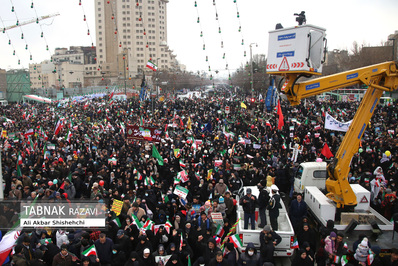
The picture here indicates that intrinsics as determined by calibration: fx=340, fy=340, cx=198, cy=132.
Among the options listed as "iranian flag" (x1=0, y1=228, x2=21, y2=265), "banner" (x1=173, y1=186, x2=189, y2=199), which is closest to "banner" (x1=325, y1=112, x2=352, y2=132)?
"banner" (x1=173, y1=186, x2=189, y2=199)

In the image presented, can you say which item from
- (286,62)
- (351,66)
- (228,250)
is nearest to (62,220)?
(228,250)

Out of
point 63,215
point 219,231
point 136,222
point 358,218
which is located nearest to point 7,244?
point 63,215

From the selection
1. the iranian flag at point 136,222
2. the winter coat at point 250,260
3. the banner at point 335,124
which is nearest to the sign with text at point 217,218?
the iranian flag at point 136,222

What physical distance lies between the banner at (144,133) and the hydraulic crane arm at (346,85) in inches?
332

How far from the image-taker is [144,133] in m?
16.0

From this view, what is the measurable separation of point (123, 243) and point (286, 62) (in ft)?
18.6

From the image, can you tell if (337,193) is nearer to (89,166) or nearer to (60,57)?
(89,166)

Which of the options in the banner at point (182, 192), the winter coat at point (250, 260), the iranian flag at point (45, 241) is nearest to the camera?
the winter coat at point (250, 260)

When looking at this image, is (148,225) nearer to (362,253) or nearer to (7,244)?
(7,244)

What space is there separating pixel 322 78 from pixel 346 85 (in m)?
0.70

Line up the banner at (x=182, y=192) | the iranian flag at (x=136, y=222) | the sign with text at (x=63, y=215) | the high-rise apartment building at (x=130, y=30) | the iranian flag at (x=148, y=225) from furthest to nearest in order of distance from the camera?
the high-rise apartment building at (x=130, y=30)
the banner at (x=182, y=192)
the iranian flag at (x=136, y=222)
the iranian flag at (x=148, y=225)
the sign with text at (x=63, y=215)

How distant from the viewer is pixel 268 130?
22469mm

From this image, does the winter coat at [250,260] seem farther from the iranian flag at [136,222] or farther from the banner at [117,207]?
the banner at [117,207]

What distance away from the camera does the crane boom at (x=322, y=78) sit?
7.65m
